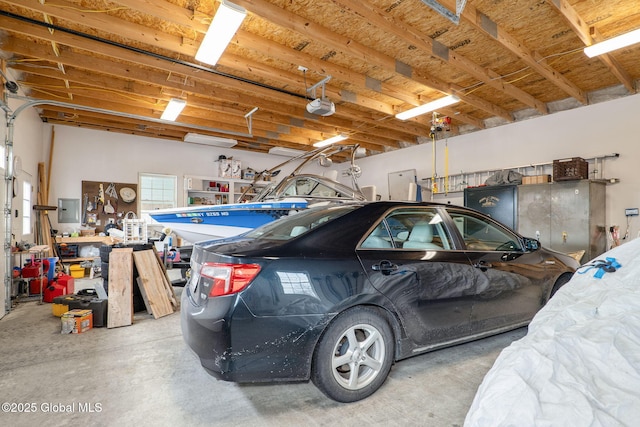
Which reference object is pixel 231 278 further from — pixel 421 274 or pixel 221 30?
pixel 221 30

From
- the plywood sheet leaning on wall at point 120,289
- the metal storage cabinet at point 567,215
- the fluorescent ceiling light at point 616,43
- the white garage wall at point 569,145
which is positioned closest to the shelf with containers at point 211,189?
the white garage wall at point 569,145

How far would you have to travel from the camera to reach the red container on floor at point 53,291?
4.39 metres

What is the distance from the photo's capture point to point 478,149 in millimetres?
7773

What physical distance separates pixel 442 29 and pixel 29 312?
20.9 ft

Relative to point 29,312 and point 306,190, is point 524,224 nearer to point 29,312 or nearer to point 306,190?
point 306,190

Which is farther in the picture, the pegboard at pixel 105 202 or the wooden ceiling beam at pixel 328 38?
the pegboard at pixel 105 202

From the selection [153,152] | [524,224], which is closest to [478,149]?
[524,224]

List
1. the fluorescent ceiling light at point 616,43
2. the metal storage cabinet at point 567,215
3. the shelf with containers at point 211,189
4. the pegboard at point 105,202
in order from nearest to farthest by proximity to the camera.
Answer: the fluorescent ceiling light at point 616,43
the metal storage cabinet at point 567,215
the pegboard at point 105,202
the shelf with containers at point 211,189

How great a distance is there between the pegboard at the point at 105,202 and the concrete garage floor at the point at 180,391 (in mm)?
5728

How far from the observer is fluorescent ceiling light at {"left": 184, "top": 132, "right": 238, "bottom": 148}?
8.25 meters

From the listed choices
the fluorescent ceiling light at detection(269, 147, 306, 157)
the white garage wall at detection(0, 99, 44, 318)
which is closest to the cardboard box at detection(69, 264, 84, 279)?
the white garage wall at detection(0, 99, 44, 318)

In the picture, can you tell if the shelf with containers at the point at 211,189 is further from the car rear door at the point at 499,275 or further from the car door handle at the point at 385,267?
the car door handle at the point at 385,267

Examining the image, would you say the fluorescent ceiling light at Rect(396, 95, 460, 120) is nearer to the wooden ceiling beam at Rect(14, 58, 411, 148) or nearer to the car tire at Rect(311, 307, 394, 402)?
the wooden ceiling beam at Rect(14, 58, 411, 148)

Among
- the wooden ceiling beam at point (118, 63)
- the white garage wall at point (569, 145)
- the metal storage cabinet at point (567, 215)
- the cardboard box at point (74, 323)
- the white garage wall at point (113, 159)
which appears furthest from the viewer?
the white garage wall at point (113, 159)
